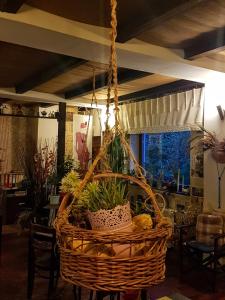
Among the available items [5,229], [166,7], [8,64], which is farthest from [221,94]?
[5,229]

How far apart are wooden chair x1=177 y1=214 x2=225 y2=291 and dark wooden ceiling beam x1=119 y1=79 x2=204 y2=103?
176 cm

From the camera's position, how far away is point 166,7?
77.5 inches

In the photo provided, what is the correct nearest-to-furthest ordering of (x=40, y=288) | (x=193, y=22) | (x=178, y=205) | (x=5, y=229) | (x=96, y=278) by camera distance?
(x=96, y=278)
(x=193, y=22)
(x=40, y=288)
(x=178, y=205)
(x=5, y=229)

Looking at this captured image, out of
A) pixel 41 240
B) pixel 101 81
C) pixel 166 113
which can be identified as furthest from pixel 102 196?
pixel 166 113

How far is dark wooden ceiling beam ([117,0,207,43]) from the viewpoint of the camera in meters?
1.88

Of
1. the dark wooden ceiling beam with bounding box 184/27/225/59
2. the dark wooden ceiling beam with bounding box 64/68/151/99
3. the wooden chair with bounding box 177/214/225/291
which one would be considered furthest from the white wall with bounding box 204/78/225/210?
the dark wooden ceiling beam with bounding box 184/27/225/59

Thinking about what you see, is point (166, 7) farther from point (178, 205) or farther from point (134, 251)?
point (178, 205)

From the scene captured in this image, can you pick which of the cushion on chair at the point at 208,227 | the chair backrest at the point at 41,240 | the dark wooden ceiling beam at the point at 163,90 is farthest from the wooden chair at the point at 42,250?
the dark wooden ceiling beam at the point at 163,90

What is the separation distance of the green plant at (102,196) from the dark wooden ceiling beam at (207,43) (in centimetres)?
203

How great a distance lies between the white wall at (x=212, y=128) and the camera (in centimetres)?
371

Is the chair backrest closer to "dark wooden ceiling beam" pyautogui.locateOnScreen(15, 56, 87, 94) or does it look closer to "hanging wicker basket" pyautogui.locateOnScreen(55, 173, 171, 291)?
"dark wooden ceiling beam" pyautogui.locateOnScreen(15, 56, 87, 94)

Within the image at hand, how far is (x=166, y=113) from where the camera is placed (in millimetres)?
4566

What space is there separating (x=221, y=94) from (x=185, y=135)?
1034mm

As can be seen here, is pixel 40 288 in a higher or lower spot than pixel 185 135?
lower
